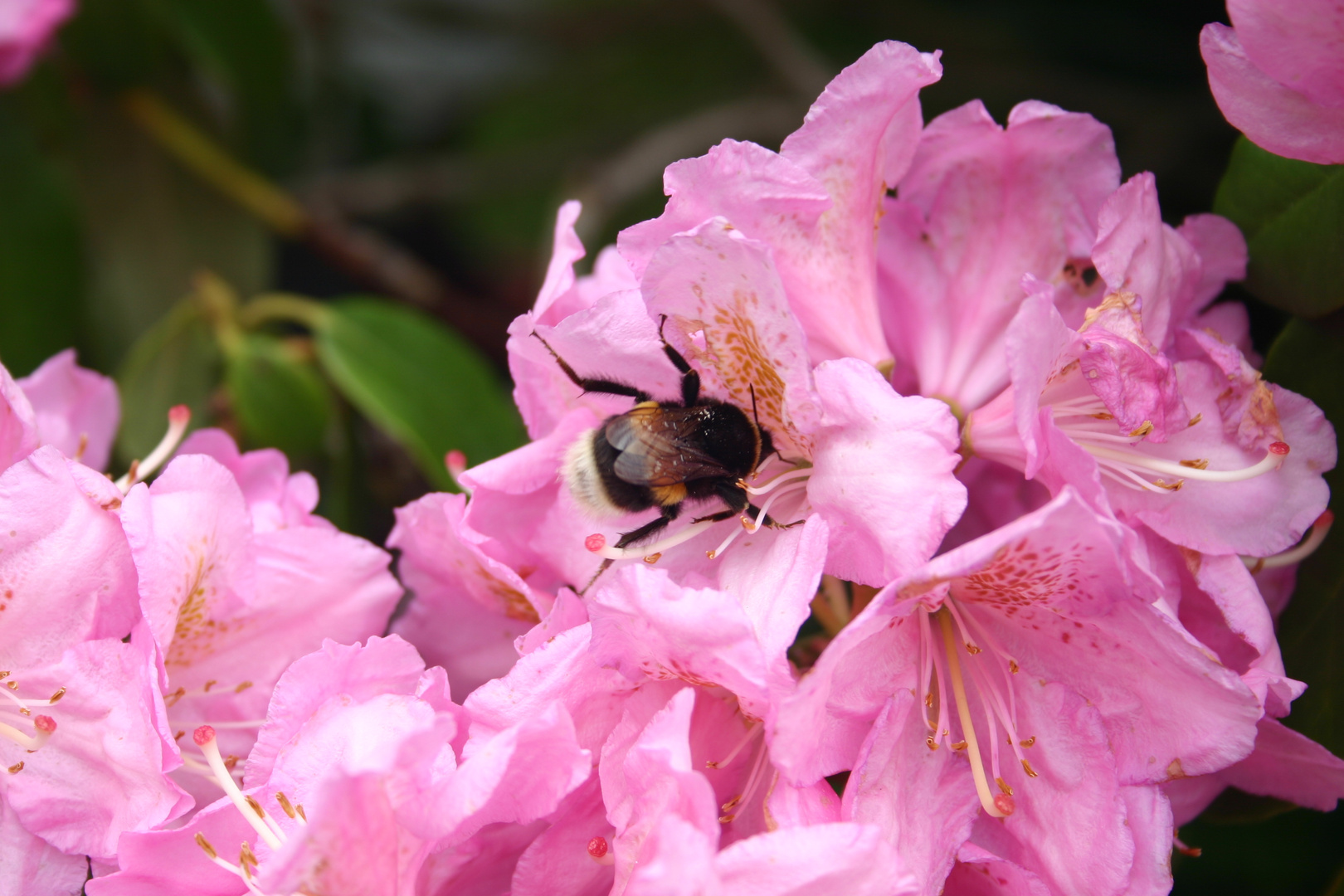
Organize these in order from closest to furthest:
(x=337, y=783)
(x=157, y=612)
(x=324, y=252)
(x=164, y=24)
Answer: (x=337, y=783) → (x=157, y=612) → (x=164, y=24) → (x=324, y=252)

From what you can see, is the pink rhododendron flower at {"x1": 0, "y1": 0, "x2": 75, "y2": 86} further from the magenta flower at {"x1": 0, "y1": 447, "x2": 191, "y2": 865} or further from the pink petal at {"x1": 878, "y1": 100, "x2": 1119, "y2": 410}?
the pink petal at {"x1": 878, "y1": 100, "x2": 1119, "y2": 410}

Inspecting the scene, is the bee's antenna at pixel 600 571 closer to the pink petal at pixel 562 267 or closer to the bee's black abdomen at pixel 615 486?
the bee's black abdomen at pixel 615 486

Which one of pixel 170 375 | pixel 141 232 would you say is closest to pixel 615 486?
pixel 170 375

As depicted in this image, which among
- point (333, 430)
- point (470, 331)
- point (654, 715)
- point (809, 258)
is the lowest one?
point (470, 331)

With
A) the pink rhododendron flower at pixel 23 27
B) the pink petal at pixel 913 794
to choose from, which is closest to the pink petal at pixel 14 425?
the pink petal at pixel 913 794

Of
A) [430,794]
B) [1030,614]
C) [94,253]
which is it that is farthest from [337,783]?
[94,253]

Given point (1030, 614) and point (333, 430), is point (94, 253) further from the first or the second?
point (1030, 614)

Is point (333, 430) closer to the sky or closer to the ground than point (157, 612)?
closer to the ground
